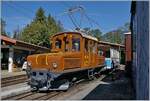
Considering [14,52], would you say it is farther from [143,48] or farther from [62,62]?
[143,48]

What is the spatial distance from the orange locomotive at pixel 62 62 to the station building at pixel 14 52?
41.9 ft

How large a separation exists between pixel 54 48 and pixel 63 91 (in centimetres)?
311

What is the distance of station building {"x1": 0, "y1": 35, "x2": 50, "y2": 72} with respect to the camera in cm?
3030

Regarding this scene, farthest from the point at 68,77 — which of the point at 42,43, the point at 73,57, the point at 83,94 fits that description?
the point at 42,43

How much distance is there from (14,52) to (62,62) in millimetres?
23691

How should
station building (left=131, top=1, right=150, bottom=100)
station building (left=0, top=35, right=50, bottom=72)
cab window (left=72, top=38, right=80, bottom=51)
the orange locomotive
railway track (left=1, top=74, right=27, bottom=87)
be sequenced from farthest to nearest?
station building (left=0, top=35, right=50, bottom=72) → railway track (left=1, top=74, right=27, bottom=87) → cab window (left=72, top=38, right=80, bottom=51) → the orange locomotive → station building (left=131, top=1, right=150, bottom=100)

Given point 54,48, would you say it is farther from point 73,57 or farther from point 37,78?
point 37,78

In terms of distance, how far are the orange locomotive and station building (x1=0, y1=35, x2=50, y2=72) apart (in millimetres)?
12773

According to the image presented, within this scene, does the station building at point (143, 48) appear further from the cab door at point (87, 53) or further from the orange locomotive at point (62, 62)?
the cab door at point (87, 53)

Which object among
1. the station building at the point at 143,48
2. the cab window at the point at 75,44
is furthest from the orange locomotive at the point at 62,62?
the station building at the point at 143,48

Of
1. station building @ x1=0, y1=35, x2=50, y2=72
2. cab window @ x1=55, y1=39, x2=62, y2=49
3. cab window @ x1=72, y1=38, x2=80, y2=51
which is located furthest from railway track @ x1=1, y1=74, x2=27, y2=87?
station building @ x1=0, y1=35, x2=50, y2=72

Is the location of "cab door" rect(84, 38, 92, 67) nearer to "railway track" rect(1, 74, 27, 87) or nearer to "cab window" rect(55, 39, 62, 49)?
"cab window" rect(55, 39, 62, 49)

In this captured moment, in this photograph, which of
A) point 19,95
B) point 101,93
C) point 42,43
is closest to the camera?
point 19,95

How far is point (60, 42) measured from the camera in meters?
17.4
